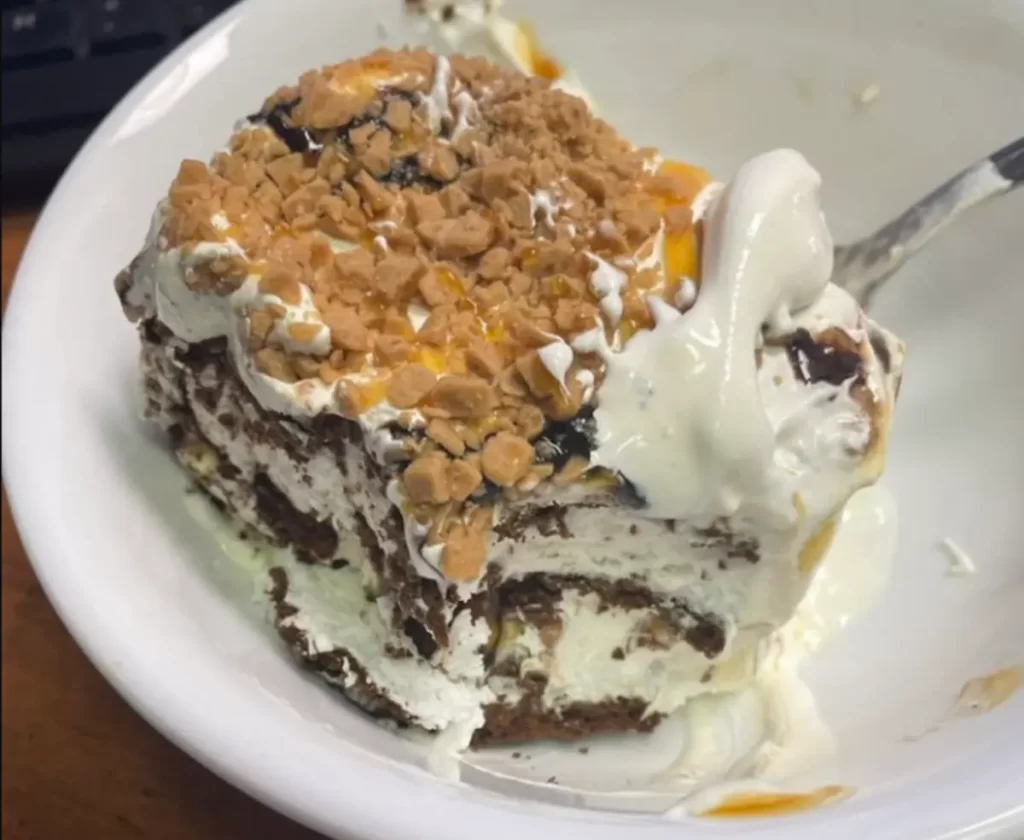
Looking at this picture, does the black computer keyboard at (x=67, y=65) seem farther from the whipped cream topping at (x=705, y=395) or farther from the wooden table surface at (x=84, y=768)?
the whipped cream topping at (x=705, y=395)

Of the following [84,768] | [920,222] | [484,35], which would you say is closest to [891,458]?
[920,222]

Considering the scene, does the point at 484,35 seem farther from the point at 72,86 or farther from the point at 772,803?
the point at 772,803

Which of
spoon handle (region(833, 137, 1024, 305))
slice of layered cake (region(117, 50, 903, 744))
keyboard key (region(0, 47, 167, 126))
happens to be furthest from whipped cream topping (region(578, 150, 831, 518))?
keyboard key (region(0, 47, 167, 126))

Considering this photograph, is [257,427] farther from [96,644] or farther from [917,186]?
[917,186]

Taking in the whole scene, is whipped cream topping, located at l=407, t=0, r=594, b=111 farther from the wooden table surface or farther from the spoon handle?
the wooden table surface

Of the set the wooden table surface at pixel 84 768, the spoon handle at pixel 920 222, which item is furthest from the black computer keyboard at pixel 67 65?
the spoon handle at pixel 920 222

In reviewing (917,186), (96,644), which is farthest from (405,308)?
(917,186)
